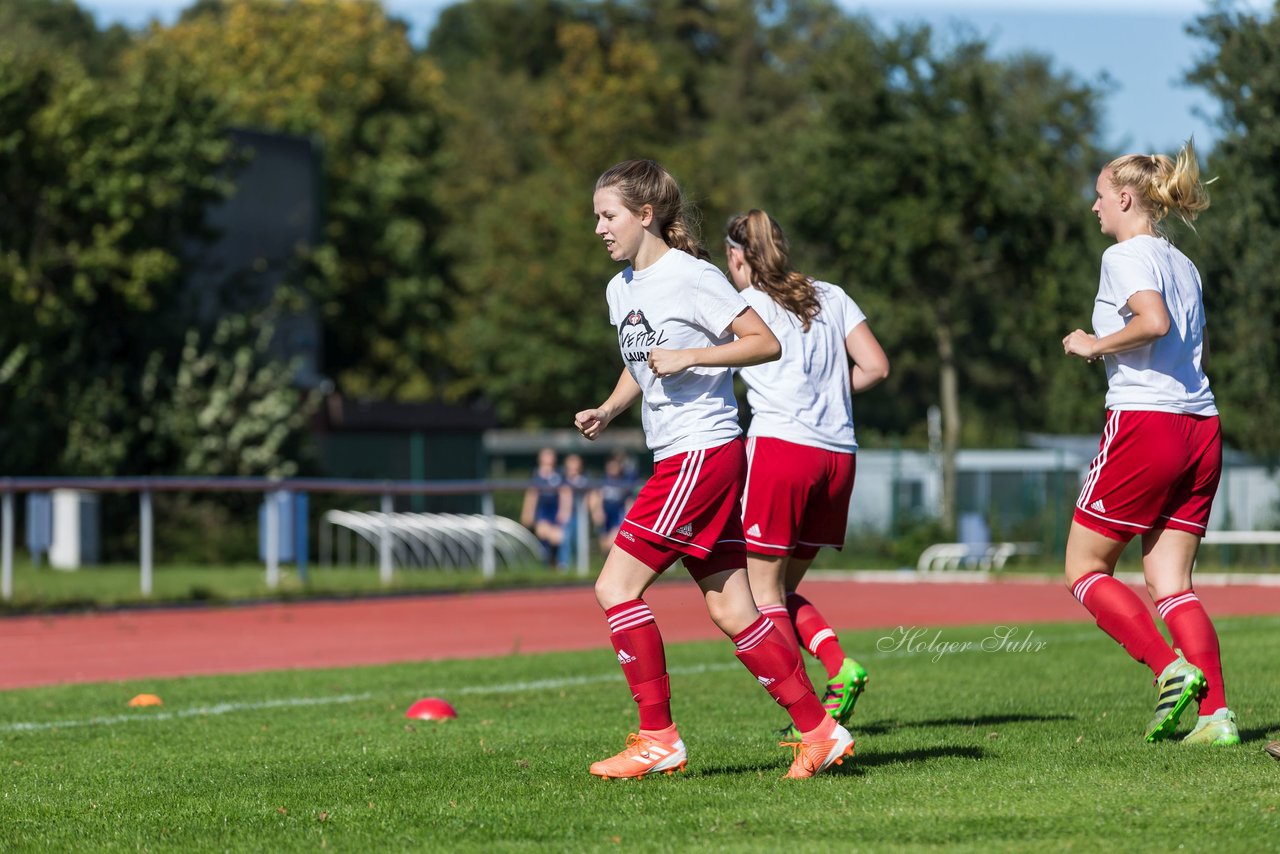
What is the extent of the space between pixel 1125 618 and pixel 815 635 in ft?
4.27

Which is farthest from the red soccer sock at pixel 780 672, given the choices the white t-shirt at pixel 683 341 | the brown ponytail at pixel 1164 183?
the brown ponytail at pixel 1164 183

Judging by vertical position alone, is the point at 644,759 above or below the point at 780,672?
below

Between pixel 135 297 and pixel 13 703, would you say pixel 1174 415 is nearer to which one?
pixel 13 703

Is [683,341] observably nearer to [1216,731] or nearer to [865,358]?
[865,358]

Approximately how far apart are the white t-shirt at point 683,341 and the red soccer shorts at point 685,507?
0.06 metres

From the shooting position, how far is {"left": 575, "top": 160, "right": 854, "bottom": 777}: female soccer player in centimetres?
565

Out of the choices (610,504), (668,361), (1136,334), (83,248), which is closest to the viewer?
(668,361)

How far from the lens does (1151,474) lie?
20.9ft

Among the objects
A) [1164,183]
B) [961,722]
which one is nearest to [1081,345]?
[1164,183]

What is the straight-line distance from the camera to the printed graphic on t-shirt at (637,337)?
5.73 metres

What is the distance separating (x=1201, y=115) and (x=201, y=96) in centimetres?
1800

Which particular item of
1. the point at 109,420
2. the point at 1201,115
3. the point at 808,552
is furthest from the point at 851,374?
the point at 109,420

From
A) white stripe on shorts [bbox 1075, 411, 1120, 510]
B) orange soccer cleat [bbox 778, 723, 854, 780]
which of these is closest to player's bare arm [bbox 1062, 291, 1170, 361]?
white stripe on shorts [bbox 1075, 411, 1120, 510]

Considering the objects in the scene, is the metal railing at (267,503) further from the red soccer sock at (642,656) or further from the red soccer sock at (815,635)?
the red soccer sock at (642,656)
